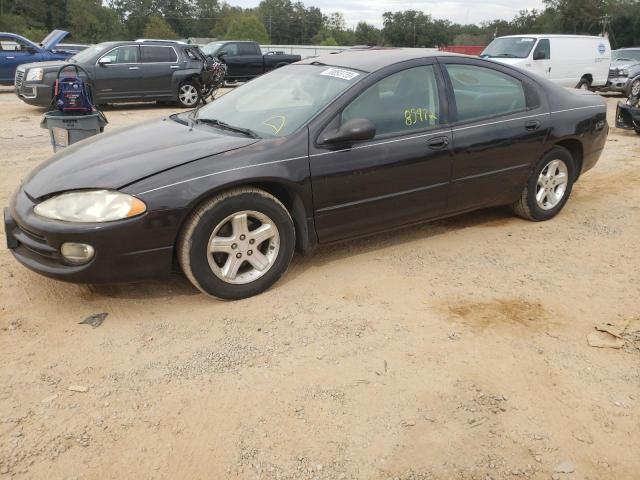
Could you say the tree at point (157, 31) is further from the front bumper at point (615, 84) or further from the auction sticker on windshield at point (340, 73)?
the auction sticker on windshield at point (340, 73)

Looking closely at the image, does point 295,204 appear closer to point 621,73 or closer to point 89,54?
point 89,54

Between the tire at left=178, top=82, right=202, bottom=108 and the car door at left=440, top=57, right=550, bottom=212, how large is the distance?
9.96 metres

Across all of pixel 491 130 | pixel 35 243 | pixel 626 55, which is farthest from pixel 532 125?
pixel 626 55

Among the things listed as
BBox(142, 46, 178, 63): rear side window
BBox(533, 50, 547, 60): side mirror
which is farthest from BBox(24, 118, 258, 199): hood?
BBox(533, 50, 547, 60): side mirror

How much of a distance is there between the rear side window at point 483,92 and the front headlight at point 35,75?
988 centimetres

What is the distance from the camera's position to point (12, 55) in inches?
589

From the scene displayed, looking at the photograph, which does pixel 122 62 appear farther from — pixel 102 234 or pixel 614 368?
pixel 614 368

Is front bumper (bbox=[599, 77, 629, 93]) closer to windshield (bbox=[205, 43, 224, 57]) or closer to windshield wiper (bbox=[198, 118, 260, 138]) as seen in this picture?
windshield (bbox=[205, 43, 224, 57])

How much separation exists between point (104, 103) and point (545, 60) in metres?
10.5

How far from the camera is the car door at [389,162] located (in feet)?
12.0

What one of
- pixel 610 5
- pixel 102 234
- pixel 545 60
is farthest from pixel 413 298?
pixel 610 5

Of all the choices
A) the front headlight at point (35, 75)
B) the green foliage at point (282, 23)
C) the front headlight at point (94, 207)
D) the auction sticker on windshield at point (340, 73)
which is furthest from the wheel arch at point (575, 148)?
the green foliage at point (282, 23)

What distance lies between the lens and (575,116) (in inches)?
192

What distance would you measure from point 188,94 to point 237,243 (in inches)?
424
